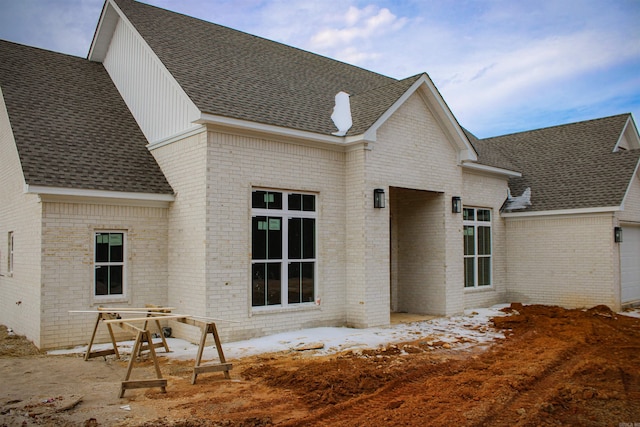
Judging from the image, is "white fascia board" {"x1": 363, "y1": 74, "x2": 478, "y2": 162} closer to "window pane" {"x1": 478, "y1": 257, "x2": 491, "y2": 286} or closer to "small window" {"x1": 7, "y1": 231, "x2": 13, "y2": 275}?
"window pane" {"x1": 478, "y1": 257, "x2": 491, "y2": 286}

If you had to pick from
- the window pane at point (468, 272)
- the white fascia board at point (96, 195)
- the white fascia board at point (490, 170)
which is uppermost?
the white fascia board at point (490, 170)

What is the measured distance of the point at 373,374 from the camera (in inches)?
311

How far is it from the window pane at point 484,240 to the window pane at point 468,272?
634 millimetres

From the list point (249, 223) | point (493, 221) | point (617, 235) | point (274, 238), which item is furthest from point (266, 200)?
point (617, 235)

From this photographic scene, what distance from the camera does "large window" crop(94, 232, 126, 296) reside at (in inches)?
439

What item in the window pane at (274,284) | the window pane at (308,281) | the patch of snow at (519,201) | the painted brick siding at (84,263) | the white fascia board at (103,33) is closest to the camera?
the painted brick siding at (84,263)

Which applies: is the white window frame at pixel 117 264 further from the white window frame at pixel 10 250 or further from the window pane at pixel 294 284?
the window pane at pixel 294 284

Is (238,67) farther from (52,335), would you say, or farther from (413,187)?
(52,335)

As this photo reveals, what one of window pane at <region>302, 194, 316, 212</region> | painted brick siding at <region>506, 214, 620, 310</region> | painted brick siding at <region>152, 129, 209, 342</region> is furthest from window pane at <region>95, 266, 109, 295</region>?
painted brick siding at <region>506, 214, 620, 310</region>

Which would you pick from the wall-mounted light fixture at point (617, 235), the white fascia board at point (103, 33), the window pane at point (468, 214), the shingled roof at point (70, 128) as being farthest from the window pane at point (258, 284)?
the wall-mounted light fixture at point (617, 235)

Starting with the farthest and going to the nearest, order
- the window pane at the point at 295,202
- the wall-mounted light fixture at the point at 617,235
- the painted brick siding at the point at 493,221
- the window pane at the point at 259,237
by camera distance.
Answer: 1. the painted brick siding at the point at 493,221
2. the wall-mounted light fixture at the point at 617,235
3. the window pane at the point at 295,202
4. the window pane at the point at 259,237

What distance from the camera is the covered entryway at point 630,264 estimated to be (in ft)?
54.6

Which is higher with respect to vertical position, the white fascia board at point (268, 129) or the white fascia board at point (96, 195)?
the white fascia board at point (268, 129)

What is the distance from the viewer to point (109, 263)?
37.0 feet
